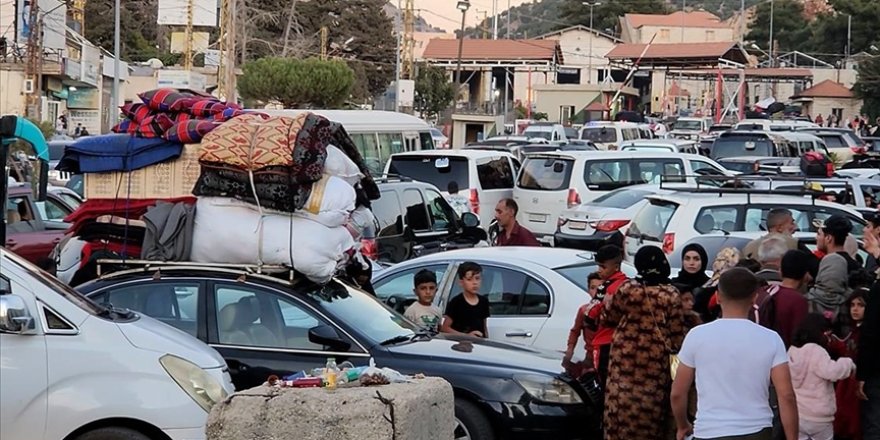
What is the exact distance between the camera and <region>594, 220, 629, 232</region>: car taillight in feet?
64.2

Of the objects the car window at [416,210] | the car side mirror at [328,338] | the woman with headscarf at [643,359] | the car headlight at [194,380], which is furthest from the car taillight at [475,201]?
the car headlight at [194,380]

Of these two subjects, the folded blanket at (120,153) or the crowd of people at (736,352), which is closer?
the crowd of people at (736,352)

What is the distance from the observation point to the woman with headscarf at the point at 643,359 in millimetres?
7820

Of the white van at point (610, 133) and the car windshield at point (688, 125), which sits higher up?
the car windshield at point (688, 125)

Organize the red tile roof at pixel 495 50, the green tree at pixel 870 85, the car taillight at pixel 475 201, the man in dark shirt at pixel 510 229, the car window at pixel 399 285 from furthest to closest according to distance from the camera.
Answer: the red tile roof at pixel 495 50, the green tree at pixel 870 85, the car taillight at pixel 475 201, the man in dark shirt at pixel 510 229, the car window at pixel 399 285

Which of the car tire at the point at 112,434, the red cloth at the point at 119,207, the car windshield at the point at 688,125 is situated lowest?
the car tire at the point at 112,434

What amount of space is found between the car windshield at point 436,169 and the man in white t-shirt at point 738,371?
15.0 meters

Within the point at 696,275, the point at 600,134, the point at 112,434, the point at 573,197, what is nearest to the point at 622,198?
the point at 573,197

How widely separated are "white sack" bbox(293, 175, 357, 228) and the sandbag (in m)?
0.05

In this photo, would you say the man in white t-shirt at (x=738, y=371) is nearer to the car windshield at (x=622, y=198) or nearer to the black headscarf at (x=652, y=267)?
the black headscarf at (x=652, y=267)

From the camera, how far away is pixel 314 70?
65875 mm

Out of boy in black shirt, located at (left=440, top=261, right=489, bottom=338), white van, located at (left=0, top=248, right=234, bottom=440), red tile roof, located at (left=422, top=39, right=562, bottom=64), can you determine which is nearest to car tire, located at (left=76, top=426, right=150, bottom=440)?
white van, located at (left=0, top=248, right=234, bottom=440)

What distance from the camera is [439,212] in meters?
16.8

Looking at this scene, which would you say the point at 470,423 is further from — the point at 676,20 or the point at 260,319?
the point at 676,20
